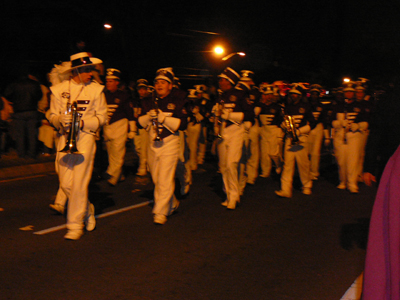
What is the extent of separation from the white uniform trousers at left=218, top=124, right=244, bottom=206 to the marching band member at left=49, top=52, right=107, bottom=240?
262cm

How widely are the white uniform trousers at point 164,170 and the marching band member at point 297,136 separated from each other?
2991 millimetres

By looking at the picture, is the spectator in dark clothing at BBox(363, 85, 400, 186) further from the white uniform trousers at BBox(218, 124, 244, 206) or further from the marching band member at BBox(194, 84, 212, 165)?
the marching band member at BBox(194, 84, 212, 165)

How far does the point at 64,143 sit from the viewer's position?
6145 mm

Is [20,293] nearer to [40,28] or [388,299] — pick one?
[388,299]

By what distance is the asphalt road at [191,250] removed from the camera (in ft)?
15.3

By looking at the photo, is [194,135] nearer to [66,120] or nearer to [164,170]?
[164,170]

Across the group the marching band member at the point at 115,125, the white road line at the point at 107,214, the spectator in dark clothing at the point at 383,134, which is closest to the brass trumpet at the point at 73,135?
the white road line at the point at 107,214

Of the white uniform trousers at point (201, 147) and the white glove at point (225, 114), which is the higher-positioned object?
the white glove at point (225, 114)

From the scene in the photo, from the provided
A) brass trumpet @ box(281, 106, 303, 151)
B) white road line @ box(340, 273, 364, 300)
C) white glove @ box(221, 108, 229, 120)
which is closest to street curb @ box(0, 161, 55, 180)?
white glove @ box(221, 108, 229, 120)

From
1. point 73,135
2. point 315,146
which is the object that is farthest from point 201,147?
point 73,135

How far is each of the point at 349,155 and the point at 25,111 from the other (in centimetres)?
797

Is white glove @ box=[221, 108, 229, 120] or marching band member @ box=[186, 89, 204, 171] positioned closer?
white glove @ box=[221, 108, 229, 120]

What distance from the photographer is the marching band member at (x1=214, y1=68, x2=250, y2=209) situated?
8016mm

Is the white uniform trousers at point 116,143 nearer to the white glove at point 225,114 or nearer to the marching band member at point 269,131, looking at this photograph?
the white glove at point 225,114
